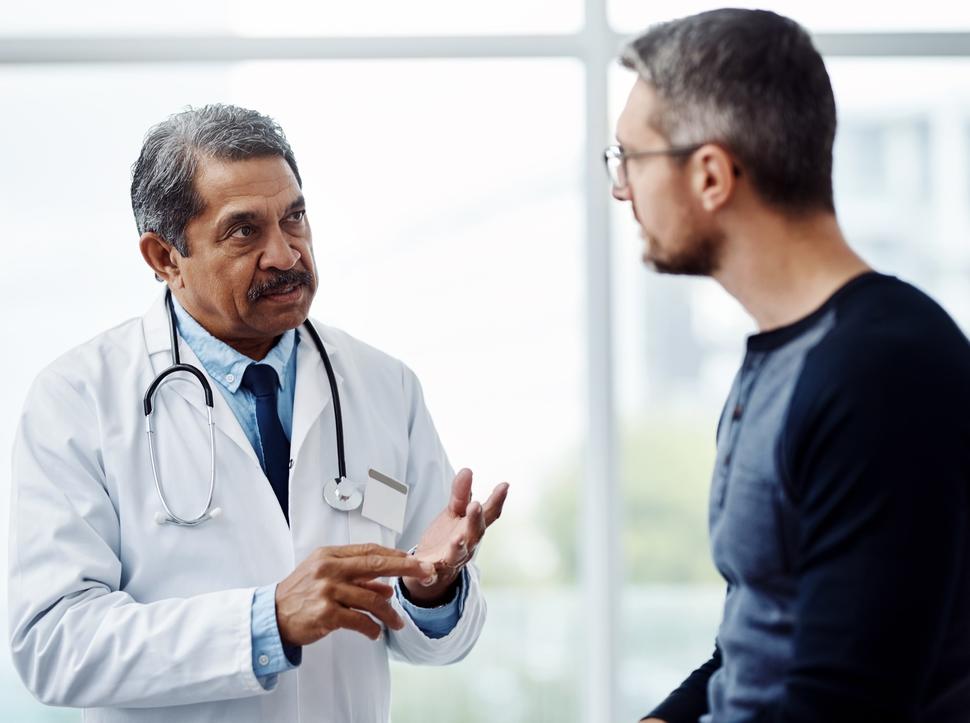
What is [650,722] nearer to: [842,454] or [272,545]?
[842,454]

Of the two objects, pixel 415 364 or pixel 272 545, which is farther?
pixel 415 364

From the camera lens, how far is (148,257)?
1.90 metres

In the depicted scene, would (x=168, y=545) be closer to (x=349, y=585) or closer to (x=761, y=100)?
(x=349, y=585)

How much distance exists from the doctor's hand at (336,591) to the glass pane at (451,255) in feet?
4.37

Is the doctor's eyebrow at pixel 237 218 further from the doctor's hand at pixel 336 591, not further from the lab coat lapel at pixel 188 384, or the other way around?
the doctor's hand at pixel 336 591

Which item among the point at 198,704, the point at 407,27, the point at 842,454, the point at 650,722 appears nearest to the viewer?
the point at 842,454

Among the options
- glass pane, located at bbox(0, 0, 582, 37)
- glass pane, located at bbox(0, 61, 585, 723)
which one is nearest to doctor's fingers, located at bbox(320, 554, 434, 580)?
glass pane, located at bbox(0, 61, 585, 723)

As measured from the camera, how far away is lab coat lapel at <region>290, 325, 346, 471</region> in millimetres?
1842

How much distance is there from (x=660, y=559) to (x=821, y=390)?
206cm

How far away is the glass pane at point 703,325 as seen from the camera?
2.97 m

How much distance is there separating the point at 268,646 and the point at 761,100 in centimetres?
110

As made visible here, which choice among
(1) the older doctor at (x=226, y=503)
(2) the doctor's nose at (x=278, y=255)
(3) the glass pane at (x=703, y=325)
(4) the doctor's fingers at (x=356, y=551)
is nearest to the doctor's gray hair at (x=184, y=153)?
(1) the older doctor at (x=226, y=503)

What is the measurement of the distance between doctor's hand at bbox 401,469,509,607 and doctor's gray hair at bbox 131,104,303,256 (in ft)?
2.23

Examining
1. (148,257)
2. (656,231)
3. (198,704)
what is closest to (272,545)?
(198,704)
